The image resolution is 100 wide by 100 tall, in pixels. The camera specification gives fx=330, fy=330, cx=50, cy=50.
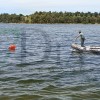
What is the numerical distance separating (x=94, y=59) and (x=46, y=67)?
692 cm

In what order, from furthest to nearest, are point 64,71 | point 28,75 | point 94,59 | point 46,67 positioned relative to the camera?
1. point 94,59
2. point 46,67
3. point 64,71
4. point 28,75

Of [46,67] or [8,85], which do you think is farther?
[46,67]

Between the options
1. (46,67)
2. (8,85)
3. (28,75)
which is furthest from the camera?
(46,67)

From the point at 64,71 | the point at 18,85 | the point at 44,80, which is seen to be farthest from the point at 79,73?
the point at 18,85

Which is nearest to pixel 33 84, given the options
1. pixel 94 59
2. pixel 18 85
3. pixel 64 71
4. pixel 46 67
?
pixel 18 85

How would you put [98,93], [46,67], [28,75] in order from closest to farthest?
[98,93]
[28,75]
[46,67]

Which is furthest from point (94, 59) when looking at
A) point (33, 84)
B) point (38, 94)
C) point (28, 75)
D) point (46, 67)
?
point (38, 94)

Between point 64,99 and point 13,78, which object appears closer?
point 64,99

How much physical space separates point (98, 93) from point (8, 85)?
16.2ft

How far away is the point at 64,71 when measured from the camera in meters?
22.9

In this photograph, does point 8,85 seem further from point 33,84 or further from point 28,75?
point 28,75

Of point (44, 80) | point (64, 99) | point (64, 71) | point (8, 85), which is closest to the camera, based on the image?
point (64, 99)

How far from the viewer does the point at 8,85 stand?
1808 centimetres

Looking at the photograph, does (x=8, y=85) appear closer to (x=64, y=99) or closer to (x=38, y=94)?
(x=38, y=94)
